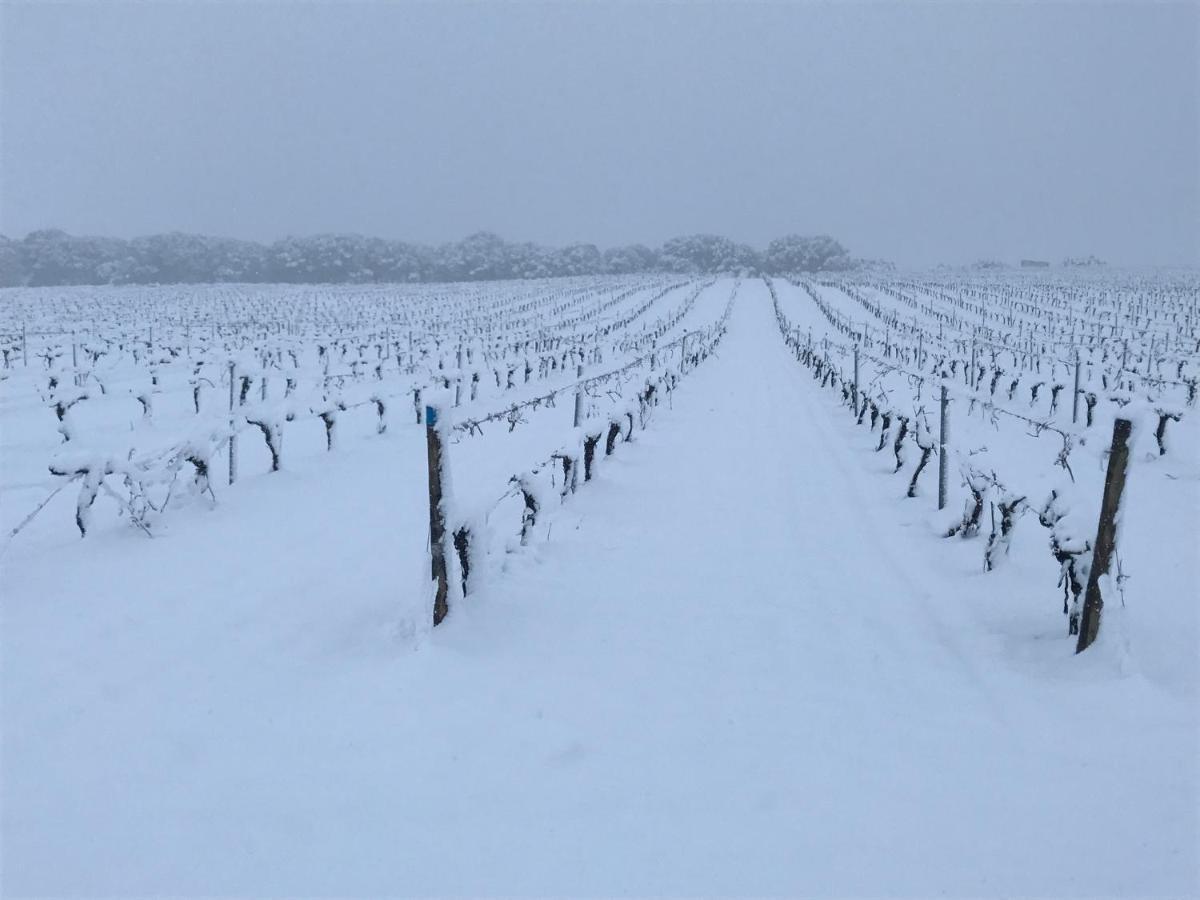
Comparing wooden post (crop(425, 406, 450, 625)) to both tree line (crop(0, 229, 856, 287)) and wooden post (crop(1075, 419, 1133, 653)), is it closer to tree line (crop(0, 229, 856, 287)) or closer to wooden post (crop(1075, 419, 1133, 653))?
wooden post (crop(1075, 419, 1133, 653))

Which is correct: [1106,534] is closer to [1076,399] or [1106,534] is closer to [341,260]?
[1076,399]

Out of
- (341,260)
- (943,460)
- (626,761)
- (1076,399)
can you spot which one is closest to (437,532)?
(626,761)

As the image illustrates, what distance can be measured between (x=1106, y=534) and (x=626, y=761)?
2.93 meters

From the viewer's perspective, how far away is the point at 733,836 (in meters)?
3.38

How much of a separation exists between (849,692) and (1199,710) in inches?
66.3

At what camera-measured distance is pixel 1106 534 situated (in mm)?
4711

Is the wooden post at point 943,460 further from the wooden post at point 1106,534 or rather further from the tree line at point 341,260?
the tree line at point 341,260

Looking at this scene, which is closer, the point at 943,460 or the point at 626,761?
the point at 626,761

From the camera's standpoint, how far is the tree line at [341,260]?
10431 cm

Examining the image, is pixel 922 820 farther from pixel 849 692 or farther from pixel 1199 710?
pixel 1199 710

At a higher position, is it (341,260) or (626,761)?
(341,260)

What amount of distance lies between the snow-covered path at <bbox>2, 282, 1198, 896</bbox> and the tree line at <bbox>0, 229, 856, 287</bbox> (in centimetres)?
10700

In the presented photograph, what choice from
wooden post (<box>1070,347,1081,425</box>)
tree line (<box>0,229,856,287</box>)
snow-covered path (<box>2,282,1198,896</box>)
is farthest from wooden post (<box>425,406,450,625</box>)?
tree line (<box>0,229,856,287</box>)

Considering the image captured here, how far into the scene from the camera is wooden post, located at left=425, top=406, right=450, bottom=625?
17.2 ft
